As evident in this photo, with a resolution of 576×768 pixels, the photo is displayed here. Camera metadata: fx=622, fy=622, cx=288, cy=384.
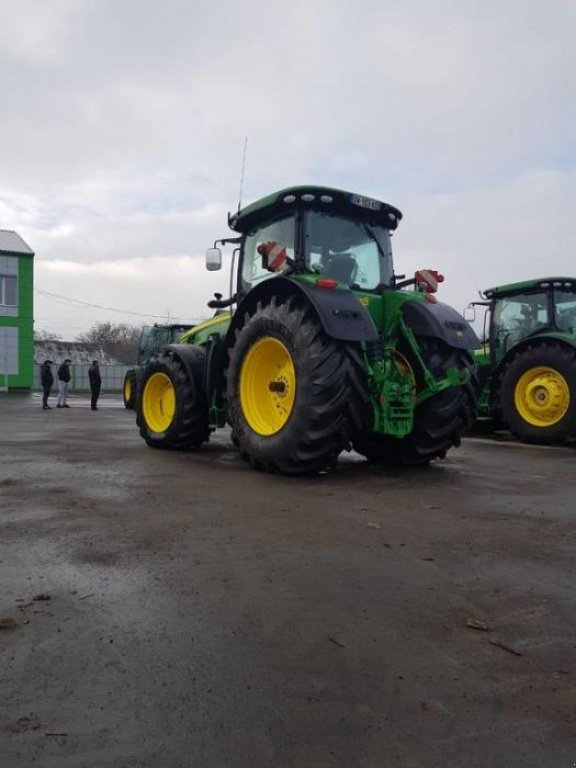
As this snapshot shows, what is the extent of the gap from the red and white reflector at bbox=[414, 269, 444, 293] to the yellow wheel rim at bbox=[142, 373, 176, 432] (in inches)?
132

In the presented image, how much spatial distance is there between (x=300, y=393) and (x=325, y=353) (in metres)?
0.40

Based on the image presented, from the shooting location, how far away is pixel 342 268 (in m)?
6.39

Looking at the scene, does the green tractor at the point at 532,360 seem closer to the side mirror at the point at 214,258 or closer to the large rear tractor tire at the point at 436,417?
the large rear tractor tire at the point at 436,417

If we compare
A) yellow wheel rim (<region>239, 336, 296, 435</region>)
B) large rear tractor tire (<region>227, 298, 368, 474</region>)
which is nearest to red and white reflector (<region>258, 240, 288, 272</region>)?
large rear tractor tire (<region>227, 298, 368, 474</region>)

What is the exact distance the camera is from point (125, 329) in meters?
78.2

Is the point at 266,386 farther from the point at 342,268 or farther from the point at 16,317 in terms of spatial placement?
the point at 16,317

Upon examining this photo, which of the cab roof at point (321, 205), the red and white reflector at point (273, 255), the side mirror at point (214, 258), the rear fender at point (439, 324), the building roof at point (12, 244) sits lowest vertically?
the rear fender at point (439, 324)

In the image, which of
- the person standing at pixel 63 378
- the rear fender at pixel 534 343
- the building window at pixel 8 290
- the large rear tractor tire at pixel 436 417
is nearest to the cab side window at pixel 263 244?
the large rear tractor tire at pixel 436 417

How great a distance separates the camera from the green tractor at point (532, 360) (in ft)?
29.8

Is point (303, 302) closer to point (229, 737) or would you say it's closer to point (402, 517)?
point (402, 517)

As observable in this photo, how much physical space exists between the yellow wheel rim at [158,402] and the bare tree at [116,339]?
6338cm

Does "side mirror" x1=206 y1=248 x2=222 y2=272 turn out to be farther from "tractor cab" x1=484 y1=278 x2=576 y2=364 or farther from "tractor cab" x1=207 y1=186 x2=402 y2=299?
"tractor cab" x1=484 y1=278 x2=576 y2=364

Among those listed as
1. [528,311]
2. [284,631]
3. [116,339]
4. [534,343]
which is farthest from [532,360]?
[116,339]

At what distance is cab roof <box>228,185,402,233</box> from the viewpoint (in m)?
6.05
